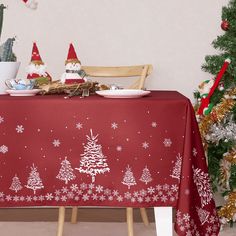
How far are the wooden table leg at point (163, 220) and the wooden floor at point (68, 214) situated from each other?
1.12 m

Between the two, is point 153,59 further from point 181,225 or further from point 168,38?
point 181,225

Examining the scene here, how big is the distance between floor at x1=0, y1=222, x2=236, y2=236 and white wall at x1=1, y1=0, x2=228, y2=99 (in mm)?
943

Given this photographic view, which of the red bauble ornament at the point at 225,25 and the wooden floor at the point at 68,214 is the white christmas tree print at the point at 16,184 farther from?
the red bauble ornament at the point at 225,25

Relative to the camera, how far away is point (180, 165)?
1974 millimetres

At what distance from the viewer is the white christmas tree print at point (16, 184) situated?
200 centimetres

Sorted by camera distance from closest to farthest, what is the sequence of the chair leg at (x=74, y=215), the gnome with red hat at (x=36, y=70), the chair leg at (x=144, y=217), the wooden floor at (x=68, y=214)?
1. the gnome with red hat at (x=36, y=70)
2. the chair leg at (x=144, y=217)
3. the chair leg at (x=74, y=215)
4. the wooden floor at (x=68, y=214)

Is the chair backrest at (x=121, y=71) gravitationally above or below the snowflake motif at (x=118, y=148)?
above

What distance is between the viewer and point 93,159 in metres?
1.98

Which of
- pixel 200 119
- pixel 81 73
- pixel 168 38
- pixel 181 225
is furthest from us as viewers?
pixel 168 38

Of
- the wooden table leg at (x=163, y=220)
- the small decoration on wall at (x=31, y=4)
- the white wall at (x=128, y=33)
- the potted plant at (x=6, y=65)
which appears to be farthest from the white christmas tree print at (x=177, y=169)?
the small decoration on wall at (x=31, y=4)

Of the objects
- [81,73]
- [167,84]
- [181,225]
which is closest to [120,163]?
[181,225]

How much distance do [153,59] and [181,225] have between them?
4.91 feet

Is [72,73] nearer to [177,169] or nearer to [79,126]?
[79,126]

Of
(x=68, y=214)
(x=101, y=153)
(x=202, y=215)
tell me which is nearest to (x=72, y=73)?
(x=101, y=153)
